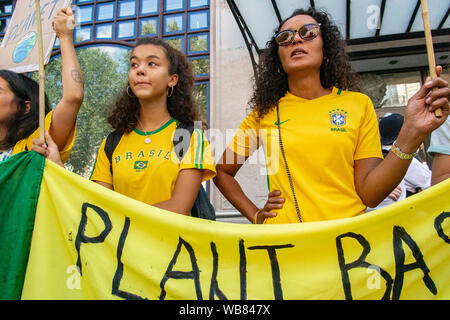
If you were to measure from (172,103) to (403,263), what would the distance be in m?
1.50

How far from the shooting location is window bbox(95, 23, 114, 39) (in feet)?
19.8

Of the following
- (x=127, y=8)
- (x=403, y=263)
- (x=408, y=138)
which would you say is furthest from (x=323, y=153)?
(x=127, y=8)

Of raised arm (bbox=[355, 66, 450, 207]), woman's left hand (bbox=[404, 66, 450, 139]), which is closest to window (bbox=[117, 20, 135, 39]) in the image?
raised arm (bbox=[355, 66, 450, 207])

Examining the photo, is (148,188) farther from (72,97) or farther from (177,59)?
(177,59)

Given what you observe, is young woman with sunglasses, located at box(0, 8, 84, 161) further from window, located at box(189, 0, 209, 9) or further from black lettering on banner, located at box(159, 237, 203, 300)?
window, located at box(189, 0, 209, 9)

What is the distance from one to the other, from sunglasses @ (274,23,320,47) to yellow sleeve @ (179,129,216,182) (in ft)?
2.17

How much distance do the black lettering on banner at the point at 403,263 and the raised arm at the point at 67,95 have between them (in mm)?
1575

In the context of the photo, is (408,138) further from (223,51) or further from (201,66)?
(201,66)

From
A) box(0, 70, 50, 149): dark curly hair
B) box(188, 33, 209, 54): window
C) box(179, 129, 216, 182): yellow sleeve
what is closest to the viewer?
box(179, 129, 216, 182): yellow sleeve

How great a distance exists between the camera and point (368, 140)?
1689 millimetres

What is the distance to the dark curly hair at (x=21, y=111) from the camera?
6.33 feet

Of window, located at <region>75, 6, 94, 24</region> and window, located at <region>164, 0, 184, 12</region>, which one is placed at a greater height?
window, located at <region>75, 6, 94, 24</region>
